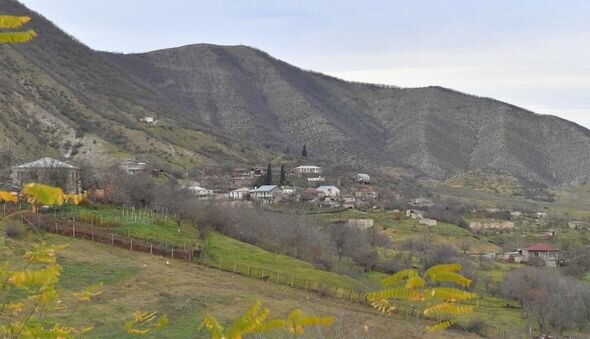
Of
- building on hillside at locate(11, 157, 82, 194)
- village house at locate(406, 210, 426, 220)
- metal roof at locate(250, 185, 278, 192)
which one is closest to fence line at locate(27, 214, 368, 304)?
building on hillside at locate(11, 157, 82, 194)

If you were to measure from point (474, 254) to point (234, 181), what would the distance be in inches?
1561

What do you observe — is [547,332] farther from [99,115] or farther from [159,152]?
[99,115]

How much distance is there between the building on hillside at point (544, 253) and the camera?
7293cm

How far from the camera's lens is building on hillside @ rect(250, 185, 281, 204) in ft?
282

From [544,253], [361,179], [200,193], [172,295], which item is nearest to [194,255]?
[172,295]

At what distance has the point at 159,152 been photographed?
10806 cm

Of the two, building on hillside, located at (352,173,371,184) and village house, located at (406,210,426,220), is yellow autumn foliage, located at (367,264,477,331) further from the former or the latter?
building on hillside, located at (352,173,371,184)

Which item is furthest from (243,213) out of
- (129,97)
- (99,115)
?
(129,97)

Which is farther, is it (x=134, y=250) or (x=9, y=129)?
(x=9, y=129)

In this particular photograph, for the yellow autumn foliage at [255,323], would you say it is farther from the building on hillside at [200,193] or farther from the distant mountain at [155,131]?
the building on hillside at [200,193]

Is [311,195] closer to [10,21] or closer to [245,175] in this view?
[245,175]

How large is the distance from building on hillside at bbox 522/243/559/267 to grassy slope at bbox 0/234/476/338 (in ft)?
143

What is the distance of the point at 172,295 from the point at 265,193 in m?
56.6

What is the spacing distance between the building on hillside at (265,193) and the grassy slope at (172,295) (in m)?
46.8
